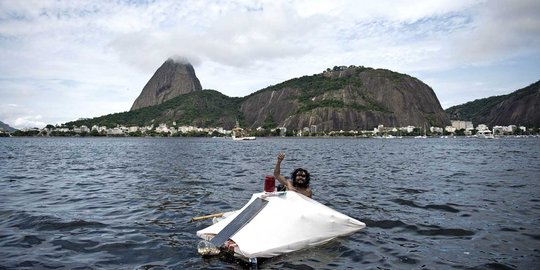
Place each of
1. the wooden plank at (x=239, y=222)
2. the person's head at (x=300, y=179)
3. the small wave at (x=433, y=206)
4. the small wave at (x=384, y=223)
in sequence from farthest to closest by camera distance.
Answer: the small wave at (x=433, y=206) → the small wave at (x=384, y=223) → the person's head at (x=300, y=179) → the wooden plank at (x=239, y=222)

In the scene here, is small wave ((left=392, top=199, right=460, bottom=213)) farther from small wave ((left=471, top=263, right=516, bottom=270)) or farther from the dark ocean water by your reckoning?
small wave ((left=471, top=263, right=516, bottom=270))

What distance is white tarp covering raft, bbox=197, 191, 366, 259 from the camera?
9.38m

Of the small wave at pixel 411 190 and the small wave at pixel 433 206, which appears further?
the small wave at pixel 411 190

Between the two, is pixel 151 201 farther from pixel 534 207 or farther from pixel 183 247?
pixel 534 207

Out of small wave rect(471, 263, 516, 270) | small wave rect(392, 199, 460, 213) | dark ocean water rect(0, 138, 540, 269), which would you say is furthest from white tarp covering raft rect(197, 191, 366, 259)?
small wave rect(392, 199, 460, 213)

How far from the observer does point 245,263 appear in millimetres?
9242

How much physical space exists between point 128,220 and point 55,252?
406cm

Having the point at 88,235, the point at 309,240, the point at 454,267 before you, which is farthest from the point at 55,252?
the point at 454,267

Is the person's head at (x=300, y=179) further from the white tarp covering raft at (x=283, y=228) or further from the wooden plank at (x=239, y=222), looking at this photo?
the wooden plank at (x=239, y=222)

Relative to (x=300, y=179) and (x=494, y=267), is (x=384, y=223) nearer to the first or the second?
(x=300, y=179)

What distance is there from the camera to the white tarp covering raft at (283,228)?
9383mm

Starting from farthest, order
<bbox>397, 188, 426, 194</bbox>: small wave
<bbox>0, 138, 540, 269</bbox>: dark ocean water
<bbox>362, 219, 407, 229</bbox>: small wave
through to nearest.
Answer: <bbox>397, 188, 426, 194</bbox>: small wave → <bbox>362, 219, 407, 229</bbox>: small wave → <bbox>0, 138, 540, 269</bbox>: dark ocean water

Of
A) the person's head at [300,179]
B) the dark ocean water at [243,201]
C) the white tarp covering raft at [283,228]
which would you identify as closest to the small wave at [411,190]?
the dark ocean water at [243,201]

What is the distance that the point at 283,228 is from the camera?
9789 mm
